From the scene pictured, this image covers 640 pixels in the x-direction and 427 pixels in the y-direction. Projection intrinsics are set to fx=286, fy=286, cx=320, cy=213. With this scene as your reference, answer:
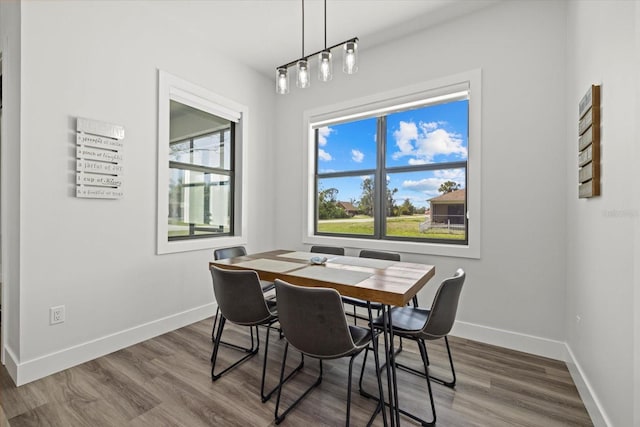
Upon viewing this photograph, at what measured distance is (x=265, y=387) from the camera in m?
1.94

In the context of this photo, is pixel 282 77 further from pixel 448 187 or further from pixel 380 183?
pixel 448 187

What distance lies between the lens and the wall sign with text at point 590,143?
1.59 metres

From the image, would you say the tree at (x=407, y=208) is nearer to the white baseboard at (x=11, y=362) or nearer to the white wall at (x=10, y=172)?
the white wall at (x=10, y=172)

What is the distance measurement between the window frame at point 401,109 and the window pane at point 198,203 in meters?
1.06

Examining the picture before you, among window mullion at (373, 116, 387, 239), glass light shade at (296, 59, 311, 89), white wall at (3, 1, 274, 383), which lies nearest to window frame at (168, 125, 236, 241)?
white wall at (3, 1, 274, 383)

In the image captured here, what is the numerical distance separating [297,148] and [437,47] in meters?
1.97

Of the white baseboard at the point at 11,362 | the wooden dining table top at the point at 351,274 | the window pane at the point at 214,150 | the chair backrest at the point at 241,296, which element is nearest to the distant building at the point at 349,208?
the wooden dining table top at the point at 351,274

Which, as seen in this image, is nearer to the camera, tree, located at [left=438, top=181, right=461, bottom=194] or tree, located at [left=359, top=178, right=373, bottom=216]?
tree, located at [left=438, top=181, right=461, bottom=194]

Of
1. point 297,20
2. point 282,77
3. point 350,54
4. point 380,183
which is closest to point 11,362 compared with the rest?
point 282,77

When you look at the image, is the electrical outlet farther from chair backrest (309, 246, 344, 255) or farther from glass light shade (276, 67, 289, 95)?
glass light shade (276, 67, 289, 95)

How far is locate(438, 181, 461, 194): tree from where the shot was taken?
2.92 meters

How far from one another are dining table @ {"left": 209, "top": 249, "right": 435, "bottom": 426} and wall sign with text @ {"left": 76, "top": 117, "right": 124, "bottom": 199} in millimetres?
1141

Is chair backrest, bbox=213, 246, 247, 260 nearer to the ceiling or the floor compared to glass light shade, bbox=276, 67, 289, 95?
nearer to the floor

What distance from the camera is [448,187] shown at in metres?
2.96
